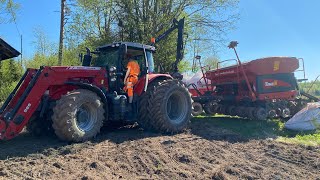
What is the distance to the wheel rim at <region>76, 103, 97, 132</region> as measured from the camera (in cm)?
690

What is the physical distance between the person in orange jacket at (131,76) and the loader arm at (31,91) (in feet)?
2.46

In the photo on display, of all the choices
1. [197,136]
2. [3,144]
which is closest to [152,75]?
[197,136]

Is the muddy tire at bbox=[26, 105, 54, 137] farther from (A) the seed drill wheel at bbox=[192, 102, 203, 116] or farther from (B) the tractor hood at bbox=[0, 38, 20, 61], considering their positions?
(A) the seed drill wheel at bbox=[192, 102, 203, 116]

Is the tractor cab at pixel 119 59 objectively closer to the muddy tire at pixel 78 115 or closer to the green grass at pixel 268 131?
the muddy tire at pixel 78 115

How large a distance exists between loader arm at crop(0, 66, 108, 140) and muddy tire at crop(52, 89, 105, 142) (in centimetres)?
45

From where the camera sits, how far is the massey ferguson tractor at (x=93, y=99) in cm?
647

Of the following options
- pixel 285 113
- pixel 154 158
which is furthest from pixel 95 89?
pixel 285 113

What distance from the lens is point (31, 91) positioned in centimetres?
653

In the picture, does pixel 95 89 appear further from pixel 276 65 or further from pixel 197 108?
pixel 276 65

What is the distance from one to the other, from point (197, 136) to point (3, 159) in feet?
14.2

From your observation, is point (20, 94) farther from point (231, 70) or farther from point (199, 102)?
point (231, 70)

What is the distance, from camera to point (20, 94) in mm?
6977

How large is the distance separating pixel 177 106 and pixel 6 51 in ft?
17.5

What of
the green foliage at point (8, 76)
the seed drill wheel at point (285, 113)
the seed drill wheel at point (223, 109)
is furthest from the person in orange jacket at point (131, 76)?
the green foliage at point (8, 76)
